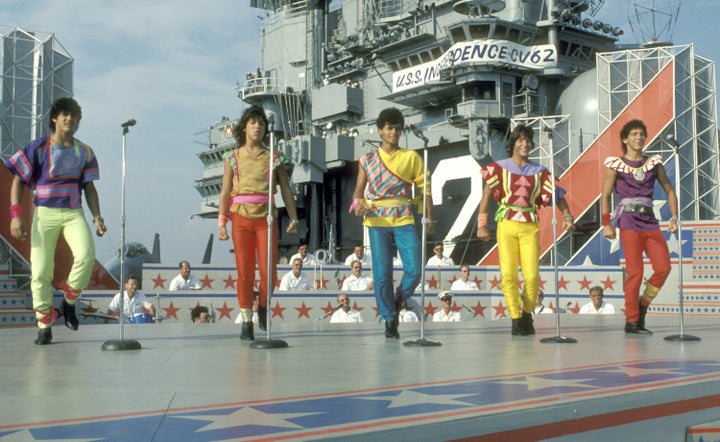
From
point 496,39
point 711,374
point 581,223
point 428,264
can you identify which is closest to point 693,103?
point 581,223

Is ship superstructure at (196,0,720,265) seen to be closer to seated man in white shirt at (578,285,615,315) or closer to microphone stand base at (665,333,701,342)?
seated man in white shirt at (578,285,615,315)

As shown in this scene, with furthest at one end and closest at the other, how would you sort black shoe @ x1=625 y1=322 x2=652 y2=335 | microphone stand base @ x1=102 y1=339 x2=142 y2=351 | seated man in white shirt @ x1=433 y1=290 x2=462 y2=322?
1. seated man in white shirt @ x1=433 y1=290 x2=462 y2=322
2. black shoe @ x1=625 y1=322 x2=652 y2=335
3. microphone stand base @ x1=102 y1=339 x2=142 y2=351

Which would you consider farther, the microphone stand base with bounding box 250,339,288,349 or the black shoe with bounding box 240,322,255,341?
the black shoe with bounding box 240,322,255,341

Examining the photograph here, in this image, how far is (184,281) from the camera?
1423cm

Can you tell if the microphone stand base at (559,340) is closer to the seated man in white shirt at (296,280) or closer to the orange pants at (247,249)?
the orange pants at (247,249)

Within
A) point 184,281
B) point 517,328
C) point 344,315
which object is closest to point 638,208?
point 517,328

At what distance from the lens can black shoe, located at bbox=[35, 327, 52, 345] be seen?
6562mm

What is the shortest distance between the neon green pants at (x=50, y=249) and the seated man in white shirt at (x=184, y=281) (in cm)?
738

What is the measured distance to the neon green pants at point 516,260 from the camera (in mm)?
7664

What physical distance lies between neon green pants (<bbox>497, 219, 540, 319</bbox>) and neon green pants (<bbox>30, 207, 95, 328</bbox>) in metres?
4.06

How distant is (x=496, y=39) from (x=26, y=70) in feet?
66.1

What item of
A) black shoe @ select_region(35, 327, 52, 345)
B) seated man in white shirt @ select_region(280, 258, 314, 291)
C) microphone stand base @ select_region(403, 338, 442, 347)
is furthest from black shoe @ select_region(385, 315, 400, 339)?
seated man in white shirt @ select_region(280, 258, 314, 291)

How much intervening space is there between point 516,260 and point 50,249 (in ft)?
14.9

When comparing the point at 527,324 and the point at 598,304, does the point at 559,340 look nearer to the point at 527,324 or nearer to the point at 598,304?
the point at 527,324
